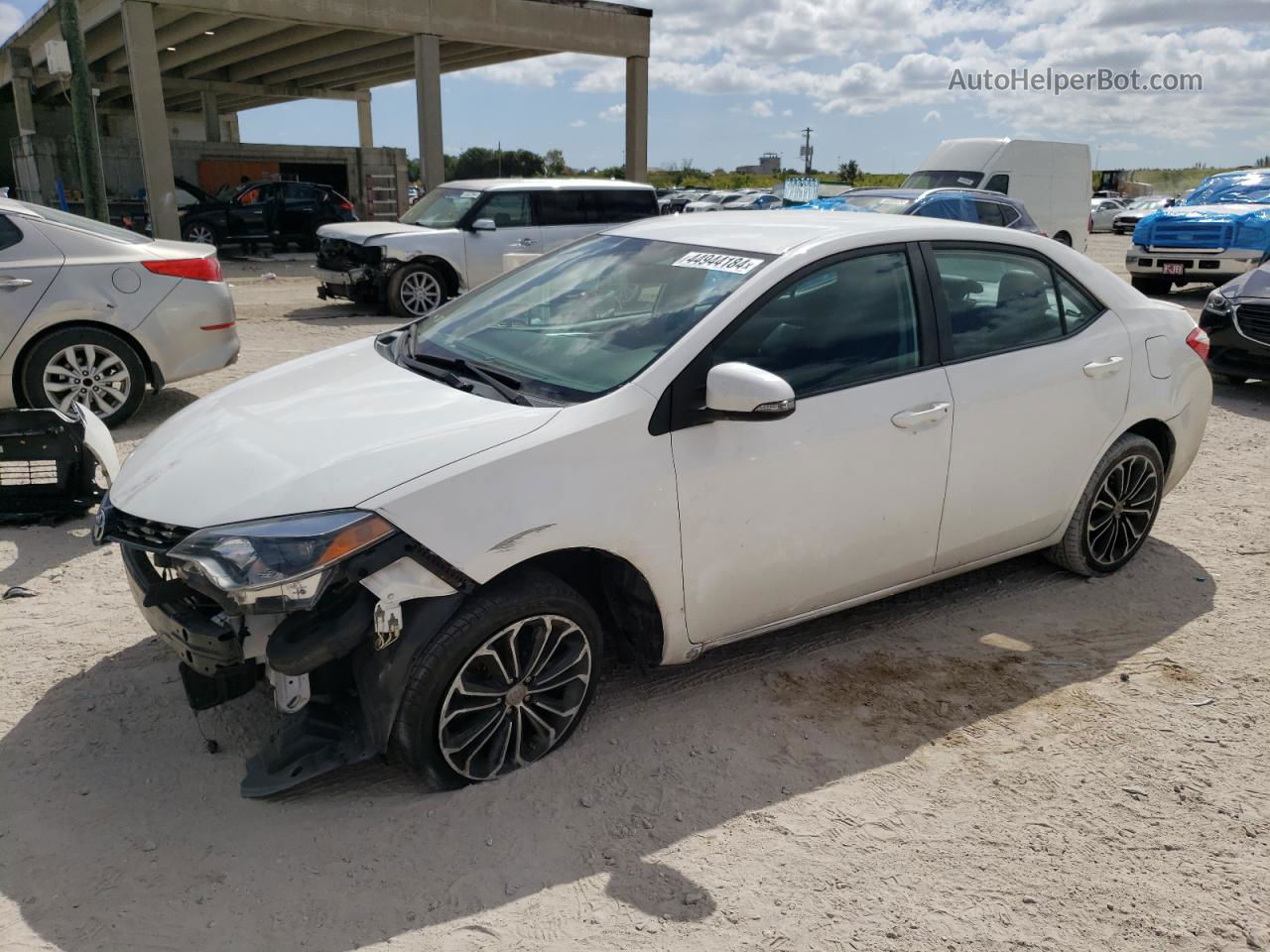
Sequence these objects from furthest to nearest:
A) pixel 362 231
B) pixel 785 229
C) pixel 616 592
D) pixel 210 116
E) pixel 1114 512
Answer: pixel 210 116 → pixel 362 231 → pixel 1114 512 → pixel 785 229 → pixel 616 592

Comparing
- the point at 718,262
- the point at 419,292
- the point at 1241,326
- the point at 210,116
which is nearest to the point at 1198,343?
the point at 718,262

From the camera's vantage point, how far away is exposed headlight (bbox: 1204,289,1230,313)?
8984 millimetres

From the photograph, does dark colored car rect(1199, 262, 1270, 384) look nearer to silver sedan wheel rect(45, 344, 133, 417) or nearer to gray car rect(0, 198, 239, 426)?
gray car rect(0, 198, 239, 426)

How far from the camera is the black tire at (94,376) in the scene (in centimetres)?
666

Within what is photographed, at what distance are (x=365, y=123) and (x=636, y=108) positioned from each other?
→ 16462 mm

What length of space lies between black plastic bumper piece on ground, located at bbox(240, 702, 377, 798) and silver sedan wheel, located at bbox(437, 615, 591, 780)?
26cm

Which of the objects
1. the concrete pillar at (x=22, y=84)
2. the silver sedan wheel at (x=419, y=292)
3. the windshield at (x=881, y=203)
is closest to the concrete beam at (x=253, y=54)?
the concrete pillar at (x=22, y=84)

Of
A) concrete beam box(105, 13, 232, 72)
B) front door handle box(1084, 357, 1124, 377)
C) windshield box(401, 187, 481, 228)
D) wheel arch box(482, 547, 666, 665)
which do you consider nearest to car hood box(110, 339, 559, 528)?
wheel arch box(482, 547, 666, 665)

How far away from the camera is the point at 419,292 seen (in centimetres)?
1269

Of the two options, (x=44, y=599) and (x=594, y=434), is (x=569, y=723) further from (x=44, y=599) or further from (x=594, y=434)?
(x=44, y=599)

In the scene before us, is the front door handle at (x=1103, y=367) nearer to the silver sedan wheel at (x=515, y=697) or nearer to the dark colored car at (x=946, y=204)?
the silver sedan wheel at (x=515, y=697)

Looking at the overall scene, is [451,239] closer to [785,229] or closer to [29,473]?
[29,473]

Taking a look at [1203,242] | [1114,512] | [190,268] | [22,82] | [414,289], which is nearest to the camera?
[1114,512]

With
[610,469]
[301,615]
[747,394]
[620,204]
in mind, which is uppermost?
[620,204]
